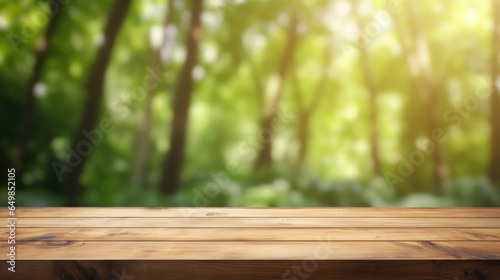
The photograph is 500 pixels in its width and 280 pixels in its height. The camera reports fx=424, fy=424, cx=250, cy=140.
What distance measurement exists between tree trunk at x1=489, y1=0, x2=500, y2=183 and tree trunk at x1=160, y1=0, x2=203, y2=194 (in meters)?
2.53

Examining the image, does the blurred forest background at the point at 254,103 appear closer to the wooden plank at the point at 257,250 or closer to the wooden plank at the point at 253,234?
the wooden plank at the point at 253,234

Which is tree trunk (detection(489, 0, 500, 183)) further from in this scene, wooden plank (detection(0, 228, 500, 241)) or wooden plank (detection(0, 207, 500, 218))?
wooden plank (detection(0, 228, 500, 241))

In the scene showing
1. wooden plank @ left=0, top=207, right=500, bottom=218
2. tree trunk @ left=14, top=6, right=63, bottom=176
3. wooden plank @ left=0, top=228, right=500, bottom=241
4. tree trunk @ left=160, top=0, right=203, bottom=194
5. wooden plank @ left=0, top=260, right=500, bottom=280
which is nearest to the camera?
wooden plank @ left=0, top=260, right=500, bottom=280

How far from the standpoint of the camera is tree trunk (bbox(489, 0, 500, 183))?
11.8 ft

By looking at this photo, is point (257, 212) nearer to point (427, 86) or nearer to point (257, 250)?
point (257, 250)

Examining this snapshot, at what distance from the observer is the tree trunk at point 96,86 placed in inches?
140

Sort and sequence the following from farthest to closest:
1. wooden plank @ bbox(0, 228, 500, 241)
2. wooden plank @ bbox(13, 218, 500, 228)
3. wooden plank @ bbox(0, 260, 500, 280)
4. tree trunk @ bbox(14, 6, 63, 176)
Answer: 1. tree trunk @ bbox(14, 6, 63, 176)
2. wooden plank @ bbox(13, 218, 500, 228)
3. wooden plank @ bbox(0, 228, 500, 241)
4. wooden plank @ bbox(0, 260, 500, 280)

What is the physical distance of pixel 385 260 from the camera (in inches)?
47.2

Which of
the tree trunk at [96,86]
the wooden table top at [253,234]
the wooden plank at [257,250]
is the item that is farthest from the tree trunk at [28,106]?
the wooden plank at [257,250]

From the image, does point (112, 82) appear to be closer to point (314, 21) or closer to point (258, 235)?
point (314, 21)

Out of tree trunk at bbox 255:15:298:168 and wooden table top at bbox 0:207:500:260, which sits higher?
tree trunk at bbox 255:15:298:168

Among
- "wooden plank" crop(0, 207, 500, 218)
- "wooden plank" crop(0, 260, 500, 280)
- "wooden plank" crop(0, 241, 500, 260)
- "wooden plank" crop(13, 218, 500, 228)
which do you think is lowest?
"wooden plank" crop(0, 260, 500, 280)

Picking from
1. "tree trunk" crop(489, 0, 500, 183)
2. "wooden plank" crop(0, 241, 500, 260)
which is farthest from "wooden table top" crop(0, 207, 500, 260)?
"tree trunk" crop(489, 0, 500, 183)

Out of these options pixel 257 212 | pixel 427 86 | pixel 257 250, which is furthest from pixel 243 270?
pixel 427 86
